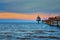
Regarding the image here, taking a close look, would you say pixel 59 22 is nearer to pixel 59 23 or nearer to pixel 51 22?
pixel 59 23

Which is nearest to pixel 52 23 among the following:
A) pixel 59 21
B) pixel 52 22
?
pixel 52 22

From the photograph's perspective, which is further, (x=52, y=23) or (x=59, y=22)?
(x=52, y=23)

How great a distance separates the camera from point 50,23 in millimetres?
35688

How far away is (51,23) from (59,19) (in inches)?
252

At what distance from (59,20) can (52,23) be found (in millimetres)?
6350

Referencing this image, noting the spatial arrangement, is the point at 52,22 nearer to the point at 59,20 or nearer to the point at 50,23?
the point at 50,23

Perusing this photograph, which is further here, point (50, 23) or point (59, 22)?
point (50, 23)

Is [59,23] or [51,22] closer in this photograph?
[59,23]

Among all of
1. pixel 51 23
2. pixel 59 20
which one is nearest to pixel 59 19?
pixel 59 20

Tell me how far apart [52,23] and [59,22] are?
5.36 metres

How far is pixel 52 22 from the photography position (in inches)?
1415

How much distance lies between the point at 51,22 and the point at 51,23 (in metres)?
0.34

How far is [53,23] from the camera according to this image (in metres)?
36.2

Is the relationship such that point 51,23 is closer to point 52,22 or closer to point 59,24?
point 52,22
